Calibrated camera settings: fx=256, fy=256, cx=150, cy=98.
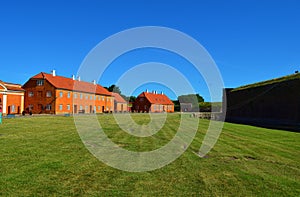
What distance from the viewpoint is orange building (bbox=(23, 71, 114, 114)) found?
2007 inches

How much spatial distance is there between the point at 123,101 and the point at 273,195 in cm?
8379

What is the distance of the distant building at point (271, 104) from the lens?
31323 mm

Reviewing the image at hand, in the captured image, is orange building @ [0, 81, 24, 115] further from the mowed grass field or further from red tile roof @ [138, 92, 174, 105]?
red tile roof @ [138, 92, 174, 105]

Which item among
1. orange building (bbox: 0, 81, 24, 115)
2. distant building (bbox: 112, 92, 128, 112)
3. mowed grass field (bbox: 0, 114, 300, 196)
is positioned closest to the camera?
mowed grass field (bbox: 0, 114, 300, 196)

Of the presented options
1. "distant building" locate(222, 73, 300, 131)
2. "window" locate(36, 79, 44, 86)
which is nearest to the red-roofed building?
"distant building" locate(222, 73, 300, 131)

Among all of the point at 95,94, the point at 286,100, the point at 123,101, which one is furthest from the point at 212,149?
the point at 123,101

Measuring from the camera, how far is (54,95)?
50812 mm

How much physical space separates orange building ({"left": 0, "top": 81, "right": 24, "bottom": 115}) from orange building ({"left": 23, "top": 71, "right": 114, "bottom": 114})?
4.97 m

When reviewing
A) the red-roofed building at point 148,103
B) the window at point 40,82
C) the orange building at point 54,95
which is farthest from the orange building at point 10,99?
the red-roofed building at point 148,103

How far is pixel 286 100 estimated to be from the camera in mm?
33281

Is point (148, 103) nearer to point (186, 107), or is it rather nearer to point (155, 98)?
point (155, 98)

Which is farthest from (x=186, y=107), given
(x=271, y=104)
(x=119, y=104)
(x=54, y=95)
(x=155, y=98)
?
(x=271, y=104)

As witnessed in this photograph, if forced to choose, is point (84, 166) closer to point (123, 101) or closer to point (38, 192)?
point (38, 192)

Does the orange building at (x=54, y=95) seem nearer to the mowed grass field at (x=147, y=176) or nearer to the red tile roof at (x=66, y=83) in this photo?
the red tile roof at (x=66, y=83)
